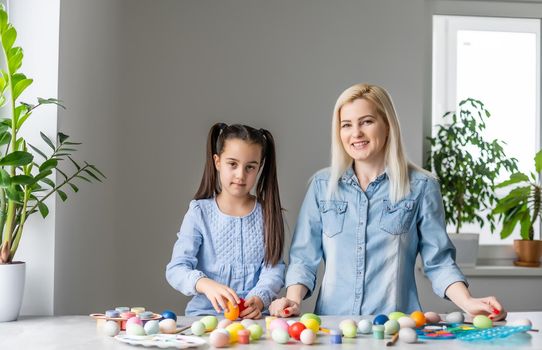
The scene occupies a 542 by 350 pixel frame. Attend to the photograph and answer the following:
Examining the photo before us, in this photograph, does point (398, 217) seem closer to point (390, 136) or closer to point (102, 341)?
point (390, 136)

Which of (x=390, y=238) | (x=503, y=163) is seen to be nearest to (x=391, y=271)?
(x=390, y=238)

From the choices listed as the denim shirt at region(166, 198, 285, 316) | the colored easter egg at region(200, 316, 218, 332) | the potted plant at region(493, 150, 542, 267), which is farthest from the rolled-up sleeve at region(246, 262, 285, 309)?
the potted plant at region(493, 150, 542, 267)

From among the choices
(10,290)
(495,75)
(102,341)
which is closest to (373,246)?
(102,341)

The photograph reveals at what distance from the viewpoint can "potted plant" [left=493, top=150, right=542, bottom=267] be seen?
3756 mm

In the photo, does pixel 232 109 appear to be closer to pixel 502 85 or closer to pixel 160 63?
pixel 160 63

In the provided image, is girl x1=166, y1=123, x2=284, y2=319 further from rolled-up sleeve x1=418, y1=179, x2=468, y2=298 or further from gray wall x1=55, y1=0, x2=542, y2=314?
gray wall x1=55, y1=0, x2=542, y2=314

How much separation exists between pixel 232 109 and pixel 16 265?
6.63 feet

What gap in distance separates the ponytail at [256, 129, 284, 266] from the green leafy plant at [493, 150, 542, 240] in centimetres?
209

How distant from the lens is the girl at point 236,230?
196 cm

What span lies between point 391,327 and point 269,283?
53cm

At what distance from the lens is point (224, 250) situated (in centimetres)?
200

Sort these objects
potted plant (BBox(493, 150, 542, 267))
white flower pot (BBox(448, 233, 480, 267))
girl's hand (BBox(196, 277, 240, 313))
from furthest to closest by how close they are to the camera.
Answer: potted plant (BBox(493, 150, 542, 267))
white flower pot (BBox(448, 233, 480, 267))
girl's hand (BBox(196, 277, 240, 313))

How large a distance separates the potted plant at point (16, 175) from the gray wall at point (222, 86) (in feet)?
4.92

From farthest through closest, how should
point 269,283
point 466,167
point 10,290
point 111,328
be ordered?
point 466,167
point 269,283
point 10,290
point 111,328
